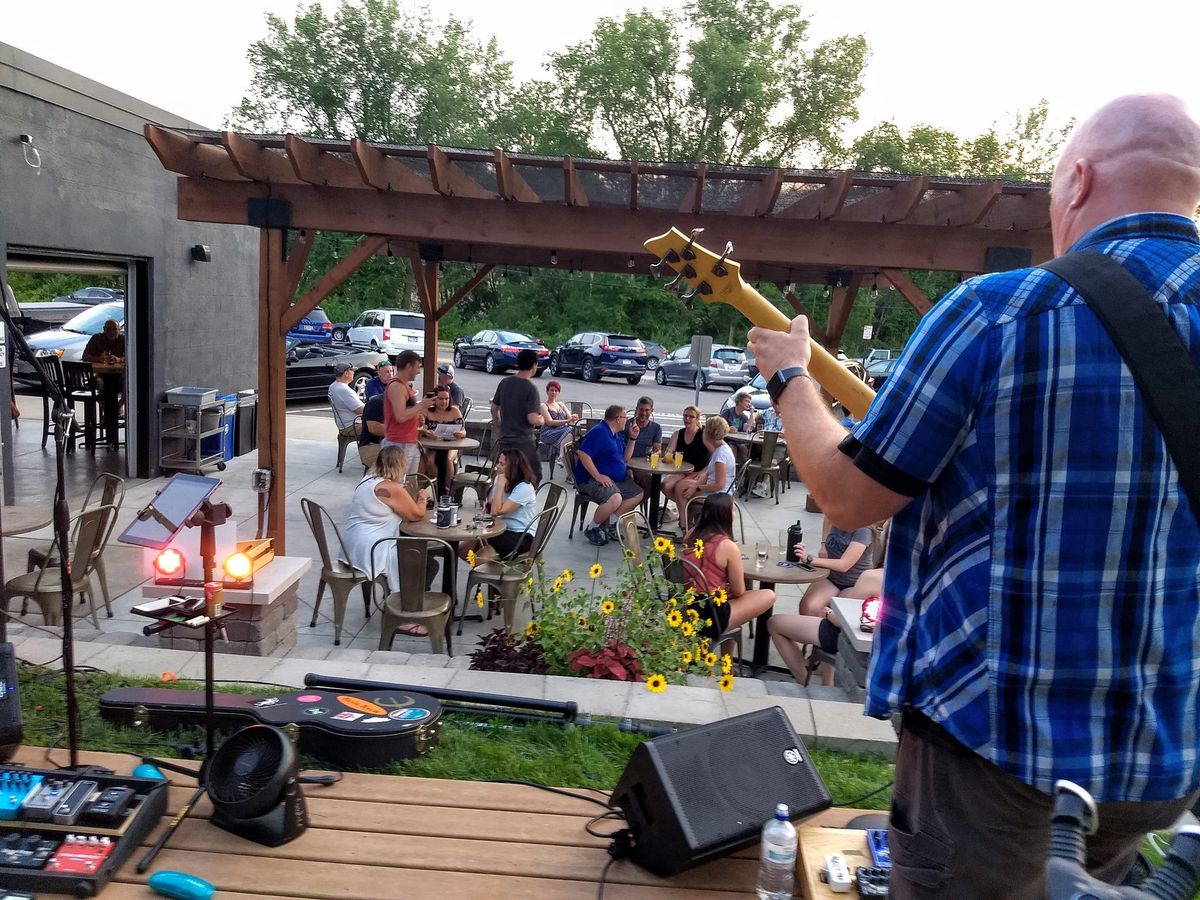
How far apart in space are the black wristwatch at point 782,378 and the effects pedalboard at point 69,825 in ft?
6.18

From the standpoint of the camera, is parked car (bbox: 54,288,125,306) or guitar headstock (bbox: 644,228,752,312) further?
parked car (bbox: 54,288,125,306)

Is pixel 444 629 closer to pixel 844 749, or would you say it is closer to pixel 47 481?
pixel 844 749

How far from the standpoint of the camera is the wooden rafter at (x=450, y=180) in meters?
6.17

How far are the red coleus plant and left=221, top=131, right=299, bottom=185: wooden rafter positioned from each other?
4.43 meters

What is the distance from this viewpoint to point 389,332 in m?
26.1

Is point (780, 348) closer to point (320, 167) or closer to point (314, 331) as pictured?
point (320, 167)

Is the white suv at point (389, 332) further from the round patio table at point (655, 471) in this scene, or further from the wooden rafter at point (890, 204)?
the wooden rafter at point (890, 204)

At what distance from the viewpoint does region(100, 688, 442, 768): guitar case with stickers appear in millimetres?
2723

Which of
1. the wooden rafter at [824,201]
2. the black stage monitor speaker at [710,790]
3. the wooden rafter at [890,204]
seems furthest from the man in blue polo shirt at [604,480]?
the black stage monitor speaker at [710,790]

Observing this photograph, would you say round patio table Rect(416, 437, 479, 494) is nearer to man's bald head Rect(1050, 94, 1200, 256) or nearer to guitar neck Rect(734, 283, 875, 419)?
guitar neck Rect(734, 283, 875, 419)

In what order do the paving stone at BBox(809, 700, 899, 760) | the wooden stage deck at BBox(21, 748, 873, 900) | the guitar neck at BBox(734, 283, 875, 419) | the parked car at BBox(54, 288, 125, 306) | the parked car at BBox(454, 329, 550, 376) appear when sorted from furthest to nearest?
1. the parked car at BBox(454, 329, 550, 376)
2. the parked car at BBox(54, 288, 125, 306)
3. the paving stone at BBox(809, 700, 899, 760)
4. the wooden stage deck at BBox(21, 748, 873, 900)
5. the guitar neck at BBox(734, 283, 875, 419)

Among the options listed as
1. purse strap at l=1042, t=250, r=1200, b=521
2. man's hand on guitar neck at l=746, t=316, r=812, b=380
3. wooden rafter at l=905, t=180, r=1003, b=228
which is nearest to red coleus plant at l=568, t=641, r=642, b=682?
man's hand on guitar neck at l=746, t=316, r=812, b=380

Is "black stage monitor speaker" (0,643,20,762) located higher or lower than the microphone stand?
lower

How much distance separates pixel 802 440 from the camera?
4.29 feet
